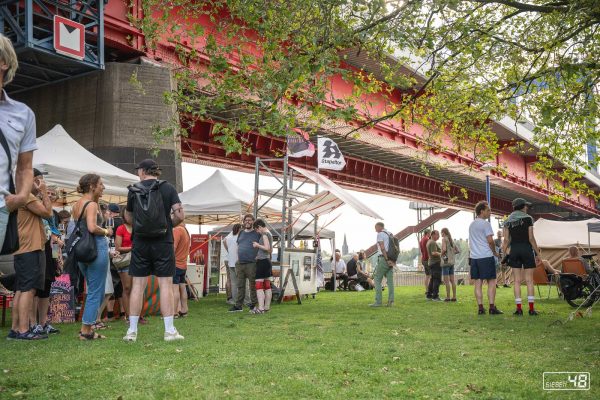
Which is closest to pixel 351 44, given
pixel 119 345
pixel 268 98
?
pixel 268 98

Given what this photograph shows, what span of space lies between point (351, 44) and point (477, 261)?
4.42m

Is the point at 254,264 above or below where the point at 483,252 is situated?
below

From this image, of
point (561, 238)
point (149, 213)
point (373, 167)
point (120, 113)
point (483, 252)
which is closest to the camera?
point (149, 213)

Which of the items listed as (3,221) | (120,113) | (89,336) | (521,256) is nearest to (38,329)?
(89,336)

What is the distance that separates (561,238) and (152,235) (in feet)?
59.7

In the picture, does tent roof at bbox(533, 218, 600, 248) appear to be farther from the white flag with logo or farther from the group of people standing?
the group of people standing

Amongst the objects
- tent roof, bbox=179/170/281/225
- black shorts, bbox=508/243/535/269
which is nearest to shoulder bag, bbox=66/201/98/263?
black shorts, bbox=508/243/535/269

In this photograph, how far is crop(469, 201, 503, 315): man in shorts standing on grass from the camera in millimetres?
10258

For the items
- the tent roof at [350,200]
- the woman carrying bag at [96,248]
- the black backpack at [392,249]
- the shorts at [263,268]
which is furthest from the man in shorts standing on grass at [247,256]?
the woman carrying bag at [96,248]

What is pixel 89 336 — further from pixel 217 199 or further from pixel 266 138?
pixel 266 138

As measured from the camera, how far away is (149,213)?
6.51 metres

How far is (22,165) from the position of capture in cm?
297

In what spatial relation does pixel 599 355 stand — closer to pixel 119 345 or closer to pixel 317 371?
pixel 317 371

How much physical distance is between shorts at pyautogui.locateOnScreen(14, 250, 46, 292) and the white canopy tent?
17.9 m
